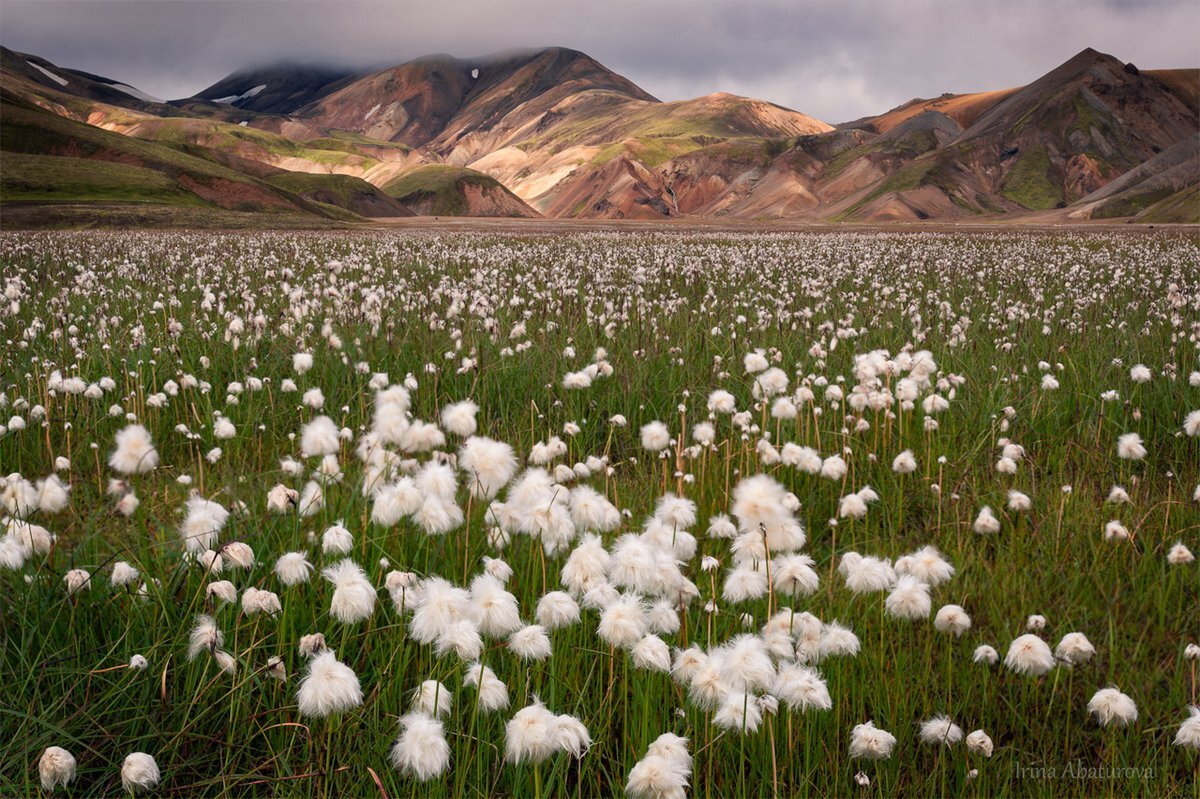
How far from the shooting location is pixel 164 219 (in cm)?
→ 5500

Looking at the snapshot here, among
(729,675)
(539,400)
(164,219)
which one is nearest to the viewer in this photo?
(729,675)

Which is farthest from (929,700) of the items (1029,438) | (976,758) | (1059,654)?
(1029,438)

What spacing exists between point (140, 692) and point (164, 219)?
2409 inches

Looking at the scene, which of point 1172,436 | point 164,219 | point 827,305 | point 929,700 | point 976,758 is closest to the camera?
point 976,758

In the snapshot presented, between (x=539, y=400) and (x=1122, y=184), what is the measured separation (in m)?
176

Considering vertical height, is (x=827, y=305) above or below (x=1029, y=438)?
above

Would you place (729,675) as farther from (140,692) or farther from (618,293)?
(618,293)

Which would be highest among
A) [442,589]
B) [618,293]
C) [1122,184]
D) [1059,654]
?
[1122,184]

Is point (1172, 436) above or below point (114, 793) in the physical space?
above

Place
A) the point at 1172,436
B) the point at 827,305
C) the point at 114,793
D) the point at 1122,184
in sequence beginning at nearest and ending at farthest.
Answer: the point at 114,793 → the point at 1172,436 → the point at 827,305 → the point at 1122,184

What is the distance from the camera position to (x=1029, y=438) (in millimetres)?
5949

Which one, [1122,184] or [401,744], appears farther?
[1122,184]

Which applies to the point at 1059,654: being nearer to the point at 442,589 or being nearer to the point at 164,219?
the point at 442,589

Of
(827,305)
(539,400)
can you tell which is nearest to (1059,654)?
(539,400)
